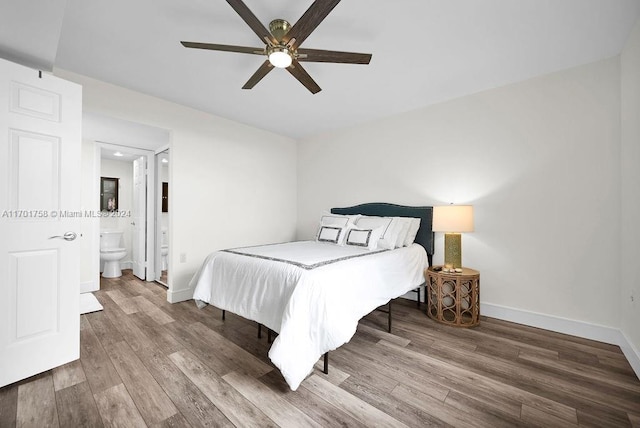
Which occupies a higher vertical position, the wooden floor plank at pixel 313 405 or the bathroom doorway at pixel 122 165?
the bathroom doorway at pixel 122 165

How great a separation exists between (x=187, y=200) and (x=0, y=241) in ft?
6.10

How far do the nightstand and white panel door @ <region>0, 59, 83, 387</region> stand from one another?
3181 mm

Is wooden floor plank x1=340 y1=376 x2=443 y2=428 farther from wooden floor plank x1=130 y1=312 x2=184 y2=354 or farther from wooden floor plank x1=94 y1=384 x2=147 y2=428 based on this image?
wooden floor plank x1=130 y1=312 x2=184 y2=354

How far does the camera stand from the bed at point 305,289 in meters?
1.68

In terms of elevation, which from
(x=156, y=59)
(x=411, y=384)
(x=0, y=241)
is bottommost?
(x=411, y=384)

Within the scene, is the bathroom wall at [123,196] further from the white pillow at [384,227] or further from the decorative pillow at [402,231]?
the decorative pillow at [402,231]

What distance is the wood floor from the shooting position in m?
1.47

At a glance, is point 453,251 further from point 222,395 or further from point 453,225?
point 222,395

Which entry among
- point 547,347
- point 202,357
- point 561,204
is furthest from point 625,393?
point 202,357

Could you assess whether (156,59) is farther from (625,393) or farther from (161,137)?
(625,393)

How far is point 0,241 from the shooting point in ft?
5.53

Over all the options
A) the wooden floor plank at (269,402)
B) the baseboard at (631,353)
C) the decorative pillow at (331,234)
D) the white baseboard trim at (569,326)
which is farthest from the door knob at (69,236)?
the baseboard at (631,353)

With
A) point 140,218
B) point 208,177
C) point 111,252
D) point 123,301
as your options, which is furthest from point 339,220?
point 111,252

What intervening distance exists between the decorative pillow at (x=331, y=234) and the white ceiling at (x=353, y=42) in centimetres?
162
